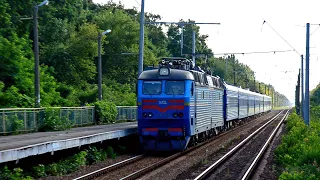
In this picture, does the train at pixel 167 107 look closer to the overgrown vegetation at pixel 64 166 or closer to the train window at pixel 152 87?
the train window at pixel 152 87

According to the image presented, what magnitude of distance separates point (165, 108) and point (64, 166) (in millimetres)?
5616

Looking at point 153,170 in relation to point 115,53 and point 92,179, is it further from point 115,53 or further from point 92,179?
point 115,53

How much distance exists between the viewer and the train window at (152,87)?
21.5m

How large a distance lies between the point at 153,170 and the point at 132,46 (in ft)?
148

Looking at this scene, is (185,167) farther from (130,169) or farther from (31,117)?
(31,117)

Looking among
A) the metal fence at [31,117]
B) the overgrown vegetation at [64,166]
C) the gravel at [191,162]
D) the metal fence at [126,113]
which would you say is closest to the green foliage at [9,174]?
the overgrown vegetation at [64,166]

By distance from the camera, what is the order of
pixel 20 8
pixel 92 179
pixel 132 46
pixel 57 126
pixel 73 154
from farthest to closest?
pixel 132 46 → pixel 20 8 → pixel 57 126 → pixel 73 154 → pixel 92 179

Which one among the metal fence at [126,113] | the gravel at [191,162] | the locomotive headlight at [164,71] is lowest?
the gravel at [191,162]

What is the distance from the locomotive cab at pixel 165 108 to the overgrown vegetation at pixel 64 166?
1797 mm

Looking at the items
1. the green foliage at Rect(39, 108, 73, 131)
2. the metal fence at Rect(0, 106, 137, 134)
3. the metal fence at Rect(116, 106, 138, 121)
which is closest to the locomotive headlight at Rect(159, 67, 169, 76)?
the metal fence at Rect(0, 106, 137, 134)

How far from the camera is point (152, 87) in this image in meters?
21.6

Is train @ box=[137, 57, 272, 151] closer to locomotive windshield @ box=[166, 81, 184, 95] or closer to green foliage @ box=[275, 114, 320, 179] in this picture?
locomotive windshield @ box=[166, 81, 184, 95]

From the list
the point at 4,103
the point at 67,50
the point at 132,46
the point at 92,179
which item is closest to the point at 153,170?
the point at 92,179

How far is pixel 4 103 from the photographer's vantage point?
31219 millimetres
